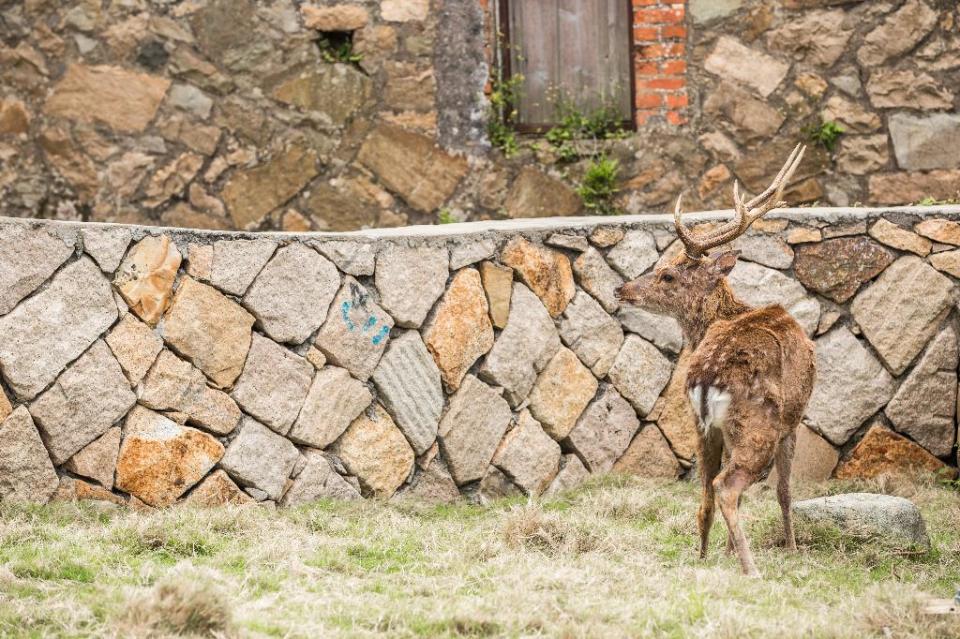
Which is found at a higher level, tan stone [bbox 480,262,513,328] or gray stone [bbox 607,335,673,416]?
tan stone [bbox 480,262,513,328]

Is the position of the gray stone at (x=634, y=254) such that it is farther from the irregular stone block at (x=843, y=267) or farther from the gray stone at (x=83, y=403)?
the gray stone at (x=83, y=403)

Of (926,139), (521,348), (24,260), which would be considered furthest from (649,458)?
(24,260)

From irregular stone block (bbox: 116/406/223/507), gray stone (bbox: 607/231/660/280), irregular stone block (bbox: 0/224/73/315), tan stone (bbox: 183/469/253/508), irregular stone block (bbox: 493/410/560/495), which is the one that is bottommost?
irregular stone block (bbox: 493/410/560/495)

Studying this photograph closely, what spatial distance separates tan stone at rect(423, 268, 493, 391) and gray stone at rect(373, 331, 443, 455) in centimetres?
6

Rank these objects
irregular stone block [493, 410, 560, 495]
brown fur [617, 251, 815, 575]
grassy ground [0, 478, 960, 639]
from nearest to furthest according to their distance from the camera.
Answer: grassy ground [0, 478, 960, 639], brown fur [617, 251, 815, 575], irregular stone block [493, 410, 560, 495]

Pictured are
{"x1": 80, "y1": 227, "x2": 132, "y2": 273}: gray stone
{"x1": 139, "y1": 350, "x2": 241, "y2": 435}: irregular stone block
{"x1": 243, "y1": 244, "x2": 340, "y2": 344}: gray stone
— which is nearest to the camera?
{"x1": 80, "y1": 227, "x2": 132, "y2": 273}: gray stone

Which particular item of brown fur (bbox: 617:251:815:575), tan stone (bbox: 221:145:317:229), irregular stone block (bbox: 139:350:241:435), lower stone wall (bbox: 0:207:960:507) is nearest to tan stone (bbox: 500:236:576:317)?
lower stone wall (bbox: 0:207:960:507)

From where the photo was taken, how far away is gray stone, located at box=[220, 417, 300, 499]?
546 cm

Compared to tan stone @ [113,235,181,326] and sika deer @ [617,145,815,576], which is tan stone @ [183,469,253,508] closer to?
tan stone @ [113,235,181,326]

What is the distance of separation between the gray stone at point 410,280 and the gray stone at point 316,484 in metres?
0.77

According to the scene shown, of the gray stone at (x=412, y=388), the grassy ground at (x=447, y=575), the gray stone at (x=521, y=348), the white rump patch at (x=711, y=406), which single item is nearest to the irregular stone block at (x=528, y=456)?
the gray stone at (x=521, y=348)

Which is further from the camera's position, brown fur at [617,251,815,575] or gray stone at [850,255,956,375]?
gray stone at [850,255,956,375]

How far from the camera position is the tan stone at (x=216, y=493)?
17.5 ft

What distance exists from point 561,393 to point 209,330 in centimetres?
186
